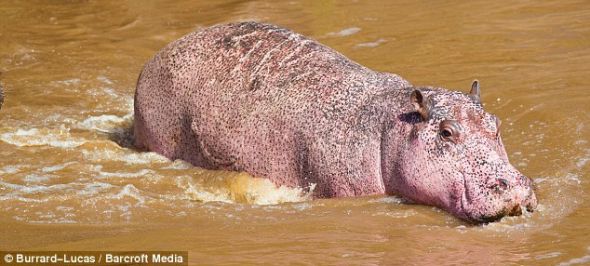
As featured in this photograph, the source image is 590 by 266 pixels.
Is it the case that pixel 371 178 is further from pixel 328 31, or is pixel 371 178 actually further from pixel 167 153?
pixel 328 31

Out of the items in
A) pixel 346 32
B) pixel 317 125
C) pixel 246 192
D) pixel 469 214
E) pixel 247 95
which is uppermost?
pixel 346 32

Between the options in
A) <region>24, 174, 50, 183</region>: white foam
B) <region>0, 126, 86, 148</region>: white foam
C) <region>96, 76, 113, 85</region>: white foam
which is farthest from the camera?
<region>96, 76, 113, 85</region>: white foam

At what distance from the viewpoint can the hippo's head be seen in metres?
6.89

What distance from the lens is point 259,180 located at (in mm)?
8391

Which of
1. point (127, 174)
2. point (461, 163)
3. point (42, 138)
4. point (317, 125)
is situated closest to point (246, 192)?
point (317, 125)

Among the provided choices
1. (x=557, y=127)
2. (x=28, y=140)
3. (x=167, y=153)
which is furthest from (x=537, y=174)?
(x=28, y=140)

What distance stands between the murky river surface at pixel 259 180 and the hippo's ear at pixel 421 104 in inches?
25.3

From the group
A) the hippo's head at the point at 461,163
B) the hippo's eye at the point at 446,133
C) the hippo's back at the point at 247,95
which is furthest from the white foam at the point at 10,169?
the hippo's eye at the point at 446,133

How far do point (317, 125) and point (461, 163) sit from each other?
4.44 feet

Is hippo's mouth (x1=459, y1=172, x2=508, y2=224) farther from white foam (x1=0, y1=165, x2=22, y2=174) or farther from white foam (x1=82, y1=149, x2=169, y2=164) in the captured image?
white foam (x1=0, y1=165, x2=22, y2=174)

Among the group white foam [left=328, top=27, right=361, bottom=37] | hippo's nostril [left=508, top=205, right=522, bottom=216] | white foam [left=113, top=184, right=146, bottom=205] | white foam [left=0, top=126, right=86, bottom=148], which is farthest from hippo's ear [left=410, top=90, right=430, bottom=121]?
white foam [left=328, top=27, right=361, bottom=37]

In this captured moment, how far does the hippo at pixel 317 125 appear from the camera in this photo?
7.13 meters

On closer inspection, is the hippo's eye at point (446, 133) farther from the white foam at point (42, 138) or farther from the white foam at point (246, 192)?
the white foam at point (42, 138)

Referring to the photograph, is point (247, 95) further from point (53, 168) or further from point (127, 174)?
point (53, 168)
